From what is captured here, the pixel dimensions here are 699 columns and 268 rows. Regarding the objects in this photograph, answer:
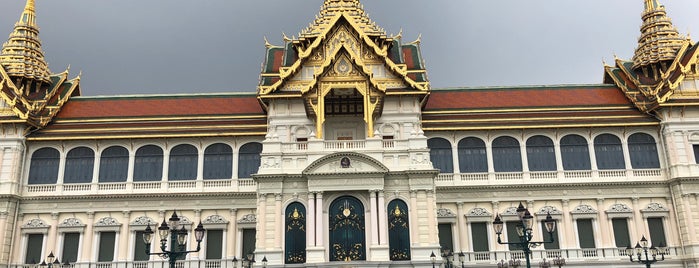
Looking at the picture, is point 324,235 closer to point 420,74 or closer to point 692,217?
point 420,74

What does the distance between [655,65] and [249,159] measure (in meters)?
27.5

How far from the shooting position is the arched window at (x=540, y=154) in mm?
36469

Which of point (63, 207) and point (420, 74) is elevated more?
point (420, 74)

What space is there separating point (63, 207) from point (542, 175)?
27.9 meters

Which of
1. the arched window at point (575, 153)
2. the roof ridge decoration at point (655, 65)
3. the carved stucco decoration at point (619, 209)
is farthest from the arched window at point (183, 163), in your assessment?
the roof ridge decoration at point (655, 65)

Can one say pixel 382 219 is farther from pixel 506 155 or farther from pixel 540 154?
pixel 540 154

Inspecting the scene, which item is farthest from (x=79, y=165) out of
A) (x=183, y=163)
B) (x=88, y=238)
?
(x=183, y=163)

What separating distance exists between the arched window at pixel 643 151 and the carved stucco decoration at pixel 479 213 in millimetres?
9128

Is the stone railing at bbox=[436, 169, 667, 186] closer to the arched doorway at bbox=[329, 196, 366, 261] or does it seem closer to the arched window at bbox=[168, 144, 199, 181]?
the arched doorway at bbox=[329, 196, 366, 261]

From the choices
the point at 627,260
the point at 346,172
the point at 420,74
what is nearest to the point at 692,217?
the point at 627,260

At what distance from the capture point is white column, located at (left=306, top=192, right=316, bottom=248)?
28.8m

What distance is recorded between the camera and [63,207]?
3588 cm

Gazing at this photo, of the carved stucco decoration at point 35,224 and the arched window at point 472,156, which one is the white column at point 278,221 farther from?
the carved stucco decoration at point 35,224

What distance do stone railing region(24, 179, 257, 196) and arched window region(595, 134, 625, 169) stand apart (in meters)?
20.4
